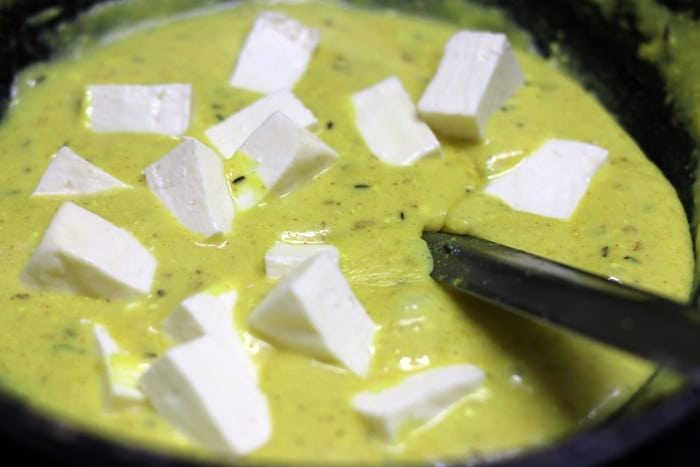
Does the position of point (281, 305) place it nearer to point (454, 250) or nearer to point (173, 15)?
point (454, 250)

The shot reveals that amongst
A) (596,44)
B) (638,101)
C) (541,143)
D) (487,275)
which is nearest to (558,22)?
(596,44)

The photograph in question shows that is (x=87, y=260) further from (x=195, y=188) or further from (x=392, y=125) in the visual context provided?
(x=392, y=125)

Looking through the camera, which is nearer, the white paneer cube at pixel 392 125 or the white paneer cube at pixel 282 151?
the white paneer cube at pixel 282 151

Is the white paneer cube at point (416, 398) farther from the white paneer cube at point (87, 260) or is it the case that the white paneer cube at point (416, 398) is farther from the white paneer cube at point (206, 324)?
the white paneer cube at point (87, 260)

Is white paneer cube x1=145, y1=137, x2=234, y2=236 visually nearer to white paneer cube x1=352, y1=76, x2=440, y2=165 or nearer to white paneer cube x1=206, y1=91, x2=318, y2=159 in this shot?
white paneer cube x1=206, y1=91, x2=318, y2=159

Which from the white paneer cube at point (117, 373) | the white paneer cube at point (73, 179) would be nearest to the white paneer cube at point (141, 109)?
the white paneer cube at point (73, 179)

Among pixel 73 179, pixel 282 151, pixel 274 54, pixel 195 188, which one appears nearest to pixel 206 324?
pixel 195 188

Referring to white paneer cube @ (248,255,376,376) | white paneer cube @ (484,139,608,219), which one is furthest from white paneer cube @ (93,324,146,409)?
white paneer cube @ (484,139,608,219)
